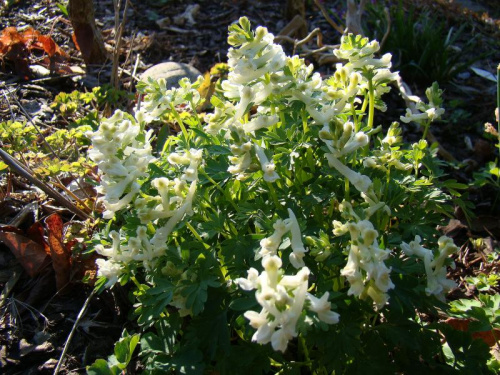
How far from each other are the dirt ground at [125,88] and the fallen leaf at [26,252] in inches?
2.8

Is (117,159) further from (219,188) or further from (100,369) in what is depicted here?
(100,369)

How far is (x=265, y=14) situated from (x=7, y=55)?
3229 mm

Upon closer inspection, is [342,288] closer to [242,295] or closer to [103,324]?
[242,295]

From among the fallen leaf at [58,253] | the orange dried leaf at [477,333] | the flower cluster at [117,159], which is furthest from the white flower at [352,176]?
the fallen leaf at [58,253]

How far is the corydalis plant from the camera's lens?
188cm

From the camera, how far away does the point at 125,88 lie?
4895 millimetres

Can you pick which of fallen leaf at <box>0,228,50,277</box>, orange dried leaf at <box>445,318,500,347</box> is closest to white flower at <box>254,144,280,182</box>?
orange dried leaf at <box>445,318,500,347</box>


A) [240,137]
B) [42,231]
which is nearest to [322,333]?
[240,137]

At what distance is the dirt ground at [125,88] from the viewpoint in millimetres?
2861

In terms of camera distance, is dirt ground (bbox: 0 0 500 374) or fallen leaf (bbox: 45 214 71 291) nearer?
dirt ground (bbox: 0 0 500 374)

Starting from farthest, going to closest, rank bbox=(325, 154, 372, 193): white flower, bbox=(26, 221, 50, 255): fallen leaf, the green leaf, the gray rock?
1. the gray rock
2. bbox=(26, 221, 50, 255): fallen leaf
3. the green leaf
4. bbox=(325, 154, 372, 193): white flower

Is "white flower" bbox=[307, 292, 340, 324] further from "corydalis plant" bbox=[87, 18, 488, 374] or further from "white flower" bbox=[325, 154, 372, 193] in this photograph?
"white flower" bbox=[325, 154, 372, 193]

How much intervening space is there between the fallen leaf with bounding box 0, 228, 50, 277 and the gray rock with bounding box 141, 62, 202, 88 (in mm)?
2266

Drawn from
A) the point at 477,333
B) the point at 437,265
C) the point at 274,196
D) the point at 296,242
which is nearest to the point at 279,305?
the point at 296,242
